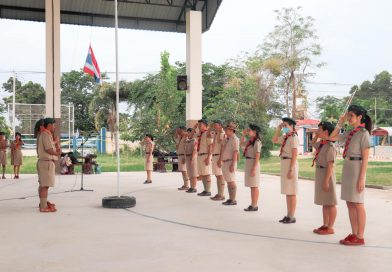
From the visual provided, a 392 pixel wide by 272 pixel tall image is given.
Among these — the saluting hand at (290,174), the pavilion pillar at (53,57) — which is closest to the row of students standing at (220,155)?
the saluting hand at (290,174)

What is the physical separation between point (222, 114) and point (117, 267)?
681 inches

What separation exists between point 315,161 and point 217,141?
269cm

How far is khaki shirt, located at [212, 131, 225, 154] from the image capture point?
7438mm

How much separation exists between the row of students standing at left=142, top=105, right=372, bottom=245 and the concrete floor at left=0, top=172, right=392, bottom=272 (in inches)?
10.6

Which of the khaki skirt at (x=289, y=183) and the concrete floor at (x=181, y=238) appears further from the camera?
the khaki skirt at (x=289, y=183)

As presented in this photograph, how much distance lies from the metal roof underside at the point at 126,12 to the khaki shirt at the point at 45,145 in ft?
27.0

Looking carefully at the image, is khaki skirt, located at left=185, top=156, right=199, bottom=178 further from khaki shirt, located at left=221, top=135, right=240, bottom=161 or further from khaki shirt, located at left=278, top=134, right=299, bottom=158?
khaki shirt, located at left=278, top=134, right=299, bottom=158

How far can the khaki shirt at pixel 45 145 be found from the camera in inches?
251

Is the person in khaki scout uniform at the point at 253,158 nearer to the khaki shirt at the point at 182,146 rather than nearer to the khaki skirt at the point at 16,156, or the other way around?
the khaki shirt at the point at 182,146

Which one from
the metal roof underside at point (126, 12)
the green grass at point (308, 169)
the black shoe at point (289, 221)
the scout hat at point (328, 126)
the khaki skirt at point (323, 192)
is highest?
the metal roof underside at point (126, 12)

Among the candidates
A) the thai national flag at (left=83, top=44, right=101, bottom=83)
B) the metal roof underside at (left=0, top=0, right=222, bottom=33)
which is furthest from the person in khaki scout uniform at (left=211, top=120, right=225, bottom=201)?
the metal roof underside at (left=0, top=0, right=222, bottom=33)

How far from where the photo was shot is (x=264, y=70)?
2684cm

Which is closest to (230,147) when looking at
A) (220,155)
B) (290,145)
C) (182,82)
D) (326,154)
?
(220,155)

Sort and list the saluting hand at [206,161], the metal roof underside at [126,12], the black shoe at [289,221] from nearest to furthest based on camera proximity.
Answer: the black shoe at [289,221] < the saluting hand at [206,161] < the metal roof underside at [126,12]
